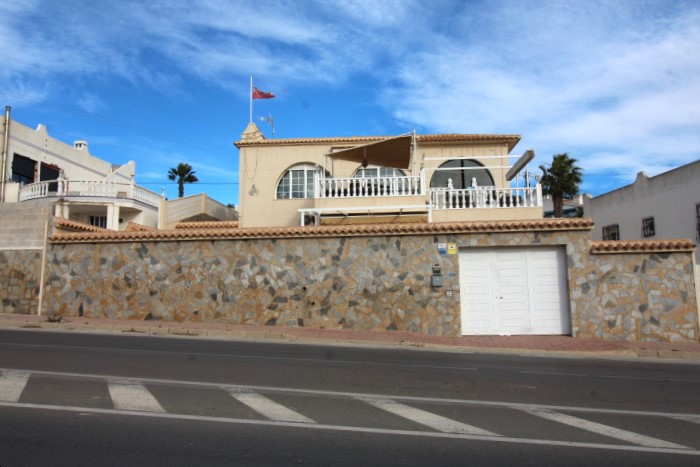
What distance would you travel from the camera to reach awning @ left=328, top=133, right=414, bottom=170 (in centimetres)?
1783

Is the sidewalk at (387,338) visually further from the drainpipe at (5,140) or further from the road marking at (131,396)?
the drainpipe at (5,140)

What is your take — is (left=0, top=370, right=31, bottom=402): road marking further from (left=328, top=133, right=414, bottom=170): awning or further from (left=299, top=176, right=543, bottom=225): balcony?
(left=328, top=133, right=414, bottom=170): awning

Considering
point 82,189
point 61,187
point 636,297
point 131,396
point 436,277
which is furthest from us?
point 82,189

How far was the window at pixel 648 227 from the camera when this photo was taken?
26266mm

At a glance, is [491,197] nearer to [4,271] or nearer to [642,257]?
[642,257]

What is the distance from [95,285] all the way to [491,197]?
12.8 m

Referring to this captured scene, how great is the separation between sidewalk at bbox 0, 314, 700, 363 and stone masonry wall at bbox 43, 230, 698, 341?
1.43 feet

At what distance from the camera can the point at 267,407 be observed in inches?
247

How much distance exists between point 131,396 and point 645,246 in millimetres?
13199

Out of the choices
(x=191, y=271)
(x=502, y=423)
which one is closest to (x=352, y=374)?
(x=502, y=423)

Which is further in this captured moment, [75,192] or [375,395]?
[75,192]

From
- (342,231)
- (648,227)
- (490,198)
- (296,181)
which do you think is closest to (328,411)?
(342,231)

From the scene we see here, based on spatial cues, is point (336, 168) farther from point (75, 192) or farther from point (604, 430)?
point (604, 430)

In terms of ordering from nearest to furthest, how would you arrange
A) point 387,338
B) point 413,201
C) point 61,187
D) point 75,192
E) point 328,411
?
1. point 328,411
2. point 387,338
3. point 413,201
4. point 61,187
5. point 75,192
